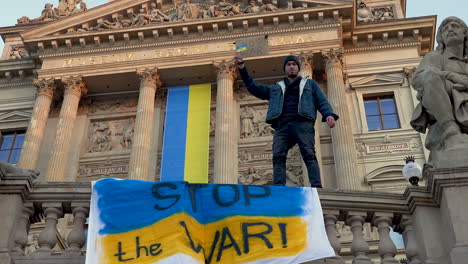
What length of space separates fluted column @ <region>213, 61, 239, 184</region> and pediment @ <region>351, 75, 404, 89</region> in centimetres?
555

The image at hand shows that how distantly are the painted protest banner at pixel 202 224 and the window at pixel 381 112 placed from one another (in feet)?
65.7

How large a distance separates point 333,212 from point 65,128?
70.0ft

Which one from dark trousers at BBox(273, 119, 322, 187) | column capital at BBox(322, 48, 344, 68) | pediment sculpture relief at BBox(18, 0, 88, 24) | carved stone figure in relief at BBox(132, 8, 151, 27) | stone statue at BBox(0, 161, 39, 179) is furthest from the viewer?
pediment sculpture relief at BBox(18, 0, 88, 24)

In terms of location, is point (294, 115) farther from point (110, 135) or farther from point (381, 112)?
point (110, 135)

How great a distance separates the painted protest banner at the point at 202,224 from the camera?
5.94 metres

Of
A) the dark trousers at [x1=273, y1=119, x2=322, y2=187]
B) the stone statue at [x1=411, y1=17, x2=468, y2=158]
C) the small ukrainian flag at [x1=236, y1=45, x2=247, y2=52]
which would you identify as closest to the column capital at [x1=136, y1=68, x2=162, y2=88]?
the small ukrainian flag at [x1=236, y1=45, x2=247, y2=52]

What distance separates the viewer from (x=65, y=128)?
26.1 m

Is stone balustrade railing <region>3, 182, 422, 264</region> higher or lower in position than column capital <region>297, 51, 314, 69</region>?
lower

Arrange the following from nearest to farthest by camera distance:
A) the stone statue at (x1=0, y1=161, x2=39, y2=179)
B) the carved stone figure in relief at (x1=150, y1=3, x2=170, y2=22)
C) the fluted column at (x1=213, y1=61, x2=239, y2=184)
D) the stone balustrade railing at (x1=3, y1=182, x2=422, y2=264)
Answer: the stone balustrade railing at (x1=3, y1=182, x2=422, y2=264) < the stone statue at (x1=0, y1=161, x2=39, y2=179) < the fluted column at (x1=213, y1=61, x2=239, y2=184) < the carved stone figure in relief at (x1=150, y1=3, x2=170, y2=22)

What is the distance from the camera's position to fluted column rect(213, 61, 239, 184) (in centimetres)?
2334

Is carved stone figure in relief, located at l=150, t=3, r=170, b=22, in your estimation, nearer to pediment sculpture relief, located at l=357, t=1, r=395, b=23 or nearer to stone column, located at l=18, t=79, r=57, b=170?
stone column, located at l=18, t=79, r=57, b=170

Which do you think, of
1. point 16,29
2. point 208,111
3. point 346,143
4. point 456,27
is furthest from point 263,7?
point 456,27

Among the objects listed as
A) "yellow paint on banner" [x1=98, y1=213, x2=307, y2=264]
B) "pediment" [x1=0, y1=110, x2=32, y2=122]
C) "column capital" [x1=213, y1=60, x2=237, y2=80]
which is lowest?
"yellow paint on banner" [x1=98, y1=213, x2=307, y2=264]

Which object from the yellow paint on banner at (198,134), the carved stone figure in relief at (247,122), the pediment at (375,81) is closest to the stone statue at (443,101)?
the yellow paint on banner at (198,134)
